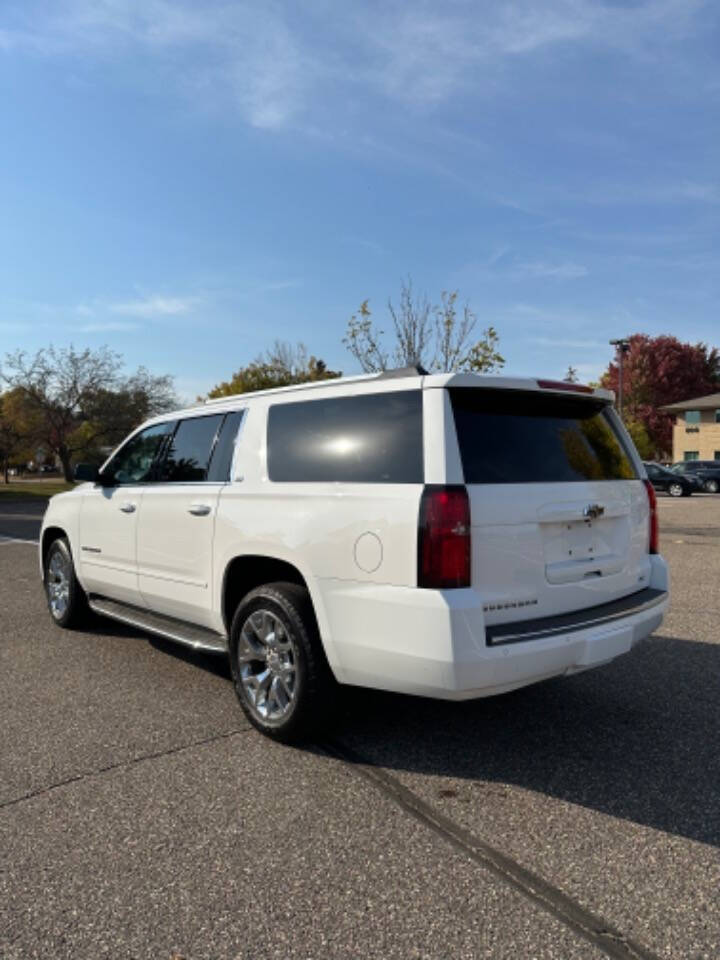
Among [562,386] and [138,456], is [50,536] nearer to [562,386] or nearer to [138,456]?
[138,456]

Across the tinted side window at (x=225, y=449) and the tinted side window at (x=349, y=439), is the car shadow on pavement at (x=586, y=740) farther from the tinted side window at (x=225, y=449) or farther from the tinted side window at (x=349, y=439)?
the tinted side window at (x=225, y=449)

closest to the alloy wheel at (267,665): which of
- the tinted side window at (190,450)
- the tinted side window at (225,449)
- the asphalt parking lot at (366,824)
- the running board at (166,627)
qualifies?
the asphalt parking lot at (366,824)

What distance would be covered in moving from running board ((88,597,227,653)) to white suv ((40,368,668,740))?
0.07 feet

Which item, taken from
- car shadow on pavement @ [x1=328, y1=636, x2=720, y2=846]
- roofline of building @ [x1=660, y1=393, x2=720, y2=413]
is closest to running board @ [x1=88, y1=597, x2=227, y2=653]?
car shadow on pavement @ [x1=328, y1=636, x2=720, y2=846]

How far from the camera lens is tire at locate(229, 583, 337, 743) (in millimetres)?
3564

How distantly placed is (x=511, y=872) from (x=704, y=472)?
35.7m

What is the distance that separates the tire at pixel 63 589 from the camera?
20.1 ft

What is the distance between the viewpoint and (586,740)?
380 cm

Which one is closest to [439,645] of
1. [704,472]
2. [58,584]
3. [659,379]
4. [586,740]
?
[586,740]

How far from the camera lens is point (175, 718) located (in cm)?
414

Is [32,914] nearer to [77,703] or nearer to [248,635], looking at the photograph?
[248,635]

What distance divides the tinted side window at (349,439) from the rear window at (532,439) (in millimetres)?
240

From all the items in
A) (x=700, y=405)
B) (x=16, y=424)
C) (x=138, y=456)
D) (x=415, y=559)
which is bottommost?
(x=415, y=559)

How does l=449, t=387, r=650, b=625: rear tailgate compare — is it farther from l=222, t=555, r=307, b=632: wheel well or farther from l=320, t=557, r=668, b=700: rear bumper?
l=222, t=555, r=307, b=632: wheel well
